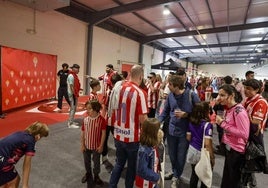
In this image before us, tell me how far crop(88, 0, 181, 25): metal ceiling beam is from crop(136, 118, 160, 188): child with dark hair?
5.82m

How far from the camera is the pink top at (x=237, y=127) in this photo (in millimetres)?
1666

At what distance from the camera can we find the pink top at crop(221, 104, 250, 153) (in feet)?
5.47

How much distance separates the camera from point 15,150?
157cm

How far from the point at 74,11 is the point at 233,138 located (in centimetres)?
792

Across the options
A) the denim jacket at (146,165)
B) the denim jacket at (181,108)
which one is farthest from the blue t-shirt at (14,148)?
the denim jacket at (181,108)

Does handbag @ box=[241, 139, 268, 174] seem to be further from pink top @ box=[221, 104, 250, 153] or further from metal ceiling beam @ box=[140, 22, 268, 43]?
metal ceiling beam @ box=[140, 22, 268, 43]

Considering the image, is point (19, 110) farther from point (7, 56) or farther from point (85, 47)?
point (85, 47)

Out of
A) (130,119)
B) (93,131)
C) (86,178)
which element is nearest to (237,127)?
(130,119)

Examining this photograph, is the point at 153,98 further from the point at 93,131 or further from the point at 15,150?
the point at 15,150

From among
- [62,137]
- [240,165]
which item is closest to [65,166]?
[62,137]

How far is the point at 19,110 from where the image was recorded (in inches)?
222

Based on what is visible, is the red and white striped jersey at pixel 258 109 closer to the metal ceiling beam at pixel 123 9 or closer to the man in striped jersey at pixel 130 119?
the man in striped jersey at pixel 130 119

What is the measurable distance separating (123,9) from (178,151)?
645cm

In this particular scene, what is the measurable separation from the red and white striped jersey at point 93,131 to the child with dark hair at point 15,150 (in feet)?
1.91
